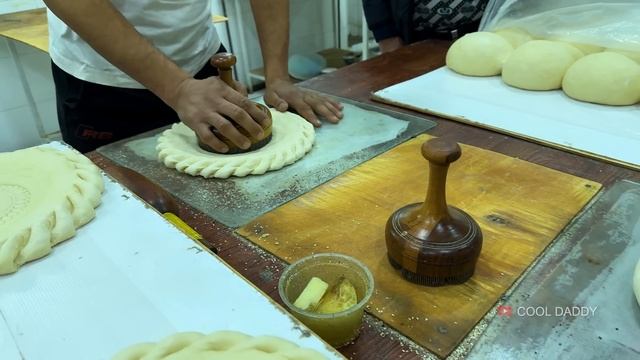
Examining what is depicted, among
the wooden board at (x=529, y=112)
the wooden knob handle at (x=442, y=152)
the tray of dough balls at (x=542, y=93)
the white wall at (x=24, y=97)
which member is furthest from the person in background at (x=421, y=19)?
the white wall at (x=24, y=97)

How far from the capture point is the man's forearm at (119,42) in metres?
1.07

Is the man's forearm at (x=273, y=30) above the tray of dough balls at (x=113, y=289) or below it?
above

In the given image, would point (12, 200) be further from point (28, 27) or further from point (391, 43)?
point (28, 27)

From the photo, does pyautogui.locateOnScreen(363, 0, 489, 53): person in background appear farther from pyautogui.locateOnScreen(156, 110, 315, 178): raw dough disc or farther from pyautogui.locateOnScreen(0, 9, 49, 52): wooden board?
pyautogui.locateOnScreen(0, 9, 49, 52): wooden board

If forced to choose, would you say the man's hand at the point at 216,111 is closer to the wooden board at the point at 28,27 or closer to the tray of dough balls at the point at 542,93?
the tray of dough balls at the point at 542,93

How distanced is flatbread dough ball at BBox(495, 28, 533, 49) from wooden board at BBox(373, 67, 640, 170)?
211 millimetres

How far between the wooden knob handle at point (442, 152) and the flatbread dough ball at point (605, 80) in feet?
2.95

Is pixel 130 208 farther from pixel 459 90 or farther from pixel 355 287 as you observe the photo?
pixel 459 90

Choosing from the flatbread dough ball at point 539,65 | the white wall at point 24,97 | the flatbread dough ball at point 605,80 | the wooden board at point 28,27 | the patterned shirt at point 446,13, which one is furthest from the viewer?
the white wall at point 24,97

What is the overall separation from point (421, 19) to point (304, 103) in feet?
3.13

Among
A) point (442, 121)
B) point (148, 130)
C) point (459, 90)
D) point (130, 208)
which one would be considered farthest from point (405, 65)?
point (130, 208)

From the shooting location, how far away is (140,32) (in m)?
1.33

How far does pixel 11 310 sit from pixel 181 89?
619mm

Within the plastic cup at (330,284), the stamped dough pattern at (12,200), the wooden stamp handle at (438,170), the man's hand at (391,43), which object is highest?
the wooden stamp handle at (438,170)
